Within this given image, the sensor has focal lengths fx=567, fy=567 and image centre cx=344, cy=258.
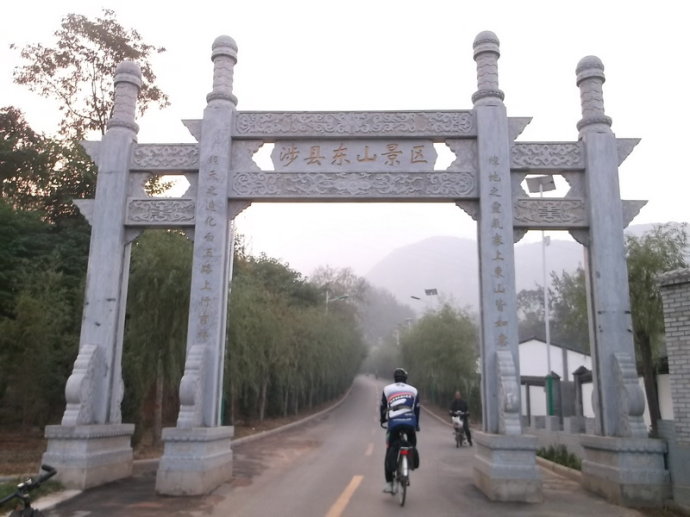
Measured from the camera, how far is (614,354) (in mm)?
7172

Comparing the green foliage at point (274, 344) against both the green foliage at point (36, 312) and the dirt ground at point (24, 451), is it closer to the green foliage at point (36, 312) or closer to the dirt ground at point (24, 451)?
the dirt ground at point (24, 451)

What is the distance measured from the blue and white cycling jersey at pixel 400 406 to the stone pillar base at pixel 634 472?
241 cm

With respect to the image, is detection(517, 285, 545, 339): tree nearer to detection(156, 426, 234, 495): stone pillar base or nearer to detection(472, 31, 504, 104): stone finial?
detection(472, 31, 504, 104): stone finial

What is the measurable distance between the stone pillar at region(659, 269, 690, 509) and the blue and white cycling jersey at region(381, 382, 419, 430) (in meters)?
2.85

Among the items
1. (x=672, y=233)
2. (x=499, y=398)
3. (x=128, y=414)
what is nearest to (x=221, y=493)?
(x=499, y=398)

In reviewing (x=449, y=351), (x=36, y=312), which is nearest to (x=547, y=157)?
(x=36, y=312)

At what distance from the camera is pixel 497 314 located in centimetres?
742

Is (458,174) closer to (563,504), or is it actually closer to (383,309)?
(563,504)

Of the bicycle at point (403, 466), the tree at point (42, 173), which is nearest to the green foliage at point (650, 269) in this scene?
the bicycle at point (403, 466)

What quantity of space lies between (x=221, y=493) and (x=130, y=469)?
2.05m

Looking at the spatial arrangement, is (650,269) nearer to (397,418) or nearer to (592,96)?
(592,96)

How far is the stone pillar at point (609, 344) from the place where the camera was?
21.4 feet

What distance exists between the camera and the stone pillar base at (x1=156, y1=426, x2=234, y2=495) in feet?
21.6

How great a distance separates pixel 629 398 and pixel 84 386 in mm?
6737
